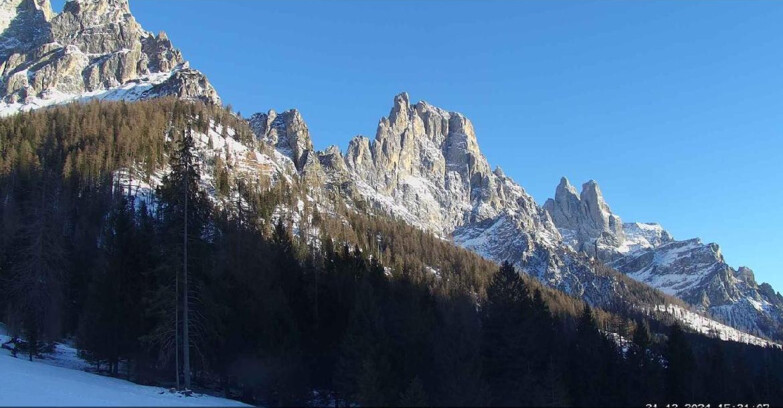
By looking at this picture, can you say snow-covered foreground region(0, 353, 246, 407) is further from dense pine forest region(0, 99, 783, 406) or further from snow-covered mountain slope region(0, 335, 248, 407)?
dense pine forest region(0, 99, 783, 406)

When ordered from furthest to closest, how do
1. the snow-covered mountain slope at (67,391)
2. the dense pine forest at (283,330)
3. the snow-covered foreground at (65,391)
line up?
the dense pine forest at (283,330)
the snow-covered foreground at (65,391)
the snow-covered mountain slope at (67,391)

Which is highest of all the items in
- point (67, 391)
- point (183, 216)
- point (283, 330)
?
point (183, 216)

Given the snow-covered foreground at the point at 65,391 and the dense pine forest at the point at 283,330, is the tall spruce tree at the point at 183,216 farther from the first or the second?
the snow-covered foreground at the point at 65,391

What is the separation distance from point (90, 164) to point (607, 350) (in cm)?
9379

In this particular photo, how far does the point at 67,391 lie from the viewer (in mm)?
24047

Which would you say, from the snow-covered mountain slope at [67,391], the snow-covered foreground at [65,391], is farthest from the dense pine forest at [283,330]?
the snow-covered foreground at [65,391]

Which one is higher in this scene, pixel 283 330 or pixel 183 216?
pixel 183 216

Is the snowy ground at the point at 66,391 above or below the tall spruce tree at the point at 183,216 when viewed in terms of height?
below

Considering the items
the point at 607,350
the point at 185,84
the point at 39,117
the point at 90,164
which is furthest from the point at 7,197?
the point at 185,84

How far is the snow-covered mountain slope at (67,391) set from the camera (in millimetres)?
20875

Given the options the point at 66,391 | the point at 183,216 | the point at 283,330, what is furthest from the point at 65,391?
the point at 283,330

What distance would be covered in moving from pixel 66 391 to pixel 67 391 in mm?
42

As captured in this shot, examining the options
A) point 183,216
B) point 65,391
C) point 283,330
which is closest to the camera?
point 65,391

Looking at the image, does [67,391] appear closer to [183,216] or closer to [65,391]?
[65,391]
